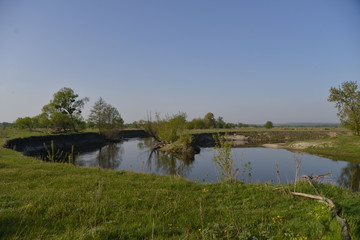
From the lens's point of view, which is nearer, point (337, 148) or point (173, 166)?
point (173, 166)

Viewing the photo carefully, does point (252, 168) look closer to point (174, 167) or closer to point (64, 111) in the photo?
point (174, 167)

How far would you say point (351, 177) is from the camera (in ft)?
61.3

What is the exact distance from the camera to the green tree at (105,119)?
5875 cm

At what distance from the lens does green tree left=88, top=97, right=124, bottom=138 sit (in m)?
58.8

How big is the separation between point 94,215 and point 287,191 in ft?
21.6

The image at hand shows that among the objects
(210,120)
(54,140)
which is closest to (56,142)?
(54,140)

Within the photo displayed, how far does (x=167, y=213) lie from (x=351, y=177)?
2084 centimetres

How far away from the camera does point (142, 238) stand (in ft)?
13.6

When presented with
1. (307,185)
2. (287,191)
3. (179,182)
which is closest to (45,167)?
(179,182)

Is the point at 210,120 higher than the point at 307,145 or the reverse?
higher

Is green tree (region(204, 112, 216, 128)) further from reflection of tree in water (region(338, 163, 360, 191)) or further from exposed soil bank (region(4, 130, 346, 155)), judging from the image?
reflection of tree in water (region(338, 163, 360, 191))

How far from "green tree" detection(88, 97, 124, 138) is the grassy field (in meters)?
52.1

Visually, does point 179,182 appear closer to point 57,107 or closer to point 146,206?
point 146,206

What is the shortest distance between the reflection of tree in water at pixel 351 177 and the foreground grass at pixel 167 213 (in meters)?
11.5
